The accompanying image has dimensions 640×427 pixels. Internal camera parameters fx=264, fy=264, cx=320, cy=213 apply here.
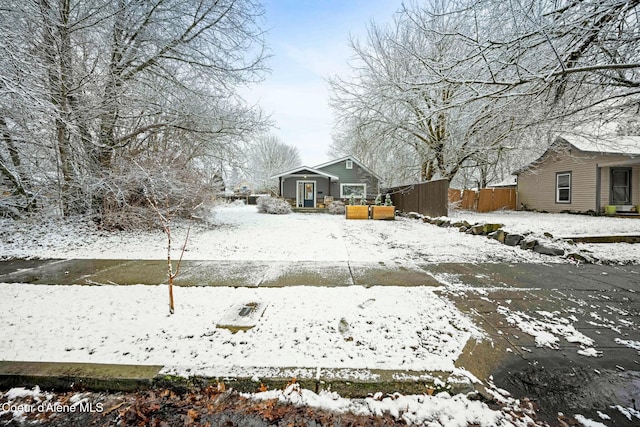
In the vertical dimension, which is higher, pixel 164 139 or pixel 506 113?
pixel 164 139

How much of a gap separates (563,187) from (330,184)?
12896 mm

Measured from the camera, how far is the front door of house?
750 inches

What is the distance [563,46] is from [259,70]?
705cm

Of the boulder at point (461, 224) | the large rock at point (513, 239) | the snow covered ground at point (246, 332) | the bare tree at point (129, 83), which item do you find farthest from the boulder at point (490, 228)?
the bare tree at point (129, 83)

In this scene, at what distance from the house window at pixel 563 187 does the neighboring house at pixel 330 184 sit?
9.74m

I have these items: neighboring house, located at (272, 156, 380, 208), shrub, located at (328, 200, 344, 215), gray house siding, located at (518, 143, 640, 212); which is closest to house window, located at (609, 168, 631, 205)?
gray house siding, located at (518, 143, 640, 212)

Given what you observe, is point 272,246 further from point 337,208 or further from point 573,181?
point 573,181

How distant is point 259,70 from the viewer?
7.96 m

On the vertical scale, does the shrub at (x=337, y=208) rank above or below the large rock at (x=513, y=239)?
above

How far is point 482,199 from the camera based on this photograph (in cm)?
1510

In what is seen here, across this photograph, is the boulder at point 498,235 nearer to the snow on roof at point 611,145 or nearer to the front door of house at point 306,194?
the snow on roof at point 611,145

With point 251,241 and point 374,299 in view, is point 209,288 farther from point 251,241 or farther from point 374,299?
point 251,241

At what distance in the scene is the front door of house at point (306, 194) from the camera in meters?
19.0

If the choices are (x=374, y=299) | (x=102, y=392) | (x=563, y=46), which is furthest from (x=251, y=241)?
(x=563, y=46)
